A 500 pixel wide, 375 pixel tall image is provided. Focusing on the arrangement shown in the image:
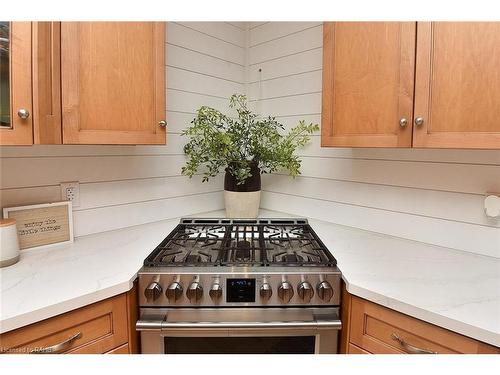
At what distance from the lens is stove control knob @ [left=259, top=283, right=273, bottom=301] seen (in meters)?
1.17

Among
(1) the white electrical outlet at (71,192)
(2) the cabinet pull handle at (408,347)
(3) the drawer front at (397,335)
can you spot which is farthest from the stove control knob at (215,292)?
(1) the white electrical outlet at (71,192)

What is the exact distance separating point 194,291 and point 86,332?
348 mm

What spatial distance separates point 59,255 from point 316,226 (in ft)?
4.02

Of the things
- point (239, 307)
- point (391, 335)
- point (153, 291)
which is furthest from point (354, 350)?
point (153, 291)

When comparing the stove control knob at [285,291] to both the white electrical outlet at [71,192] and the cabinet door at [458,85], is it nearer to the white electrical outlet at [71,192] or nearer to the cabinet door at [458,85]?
the cabinet door at [458,85]

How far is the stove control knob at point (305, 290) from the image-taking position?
1.17 metres

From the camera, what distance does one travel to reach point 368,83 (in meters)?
1.33

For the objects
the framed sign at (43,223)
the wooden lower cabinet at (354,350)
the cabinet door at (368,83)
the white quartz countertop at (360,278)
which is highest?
the cabinet door at (368,83)

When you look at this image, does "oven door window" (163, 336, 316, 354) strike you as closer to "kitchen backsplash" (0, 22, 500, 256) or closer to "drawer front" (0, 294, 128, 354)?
"drawer front" (0, 294, 128, 354)

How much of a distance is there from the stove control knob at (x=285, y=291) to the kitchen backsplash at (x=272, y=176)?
758mm

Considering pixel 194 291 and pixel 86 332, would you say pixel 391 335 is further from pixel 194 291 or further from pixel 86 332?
pixel 86 332

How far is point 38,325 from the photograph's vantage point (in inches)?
35.7

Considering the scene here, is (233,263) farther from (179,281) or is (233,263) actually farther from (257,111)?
(257,111)
